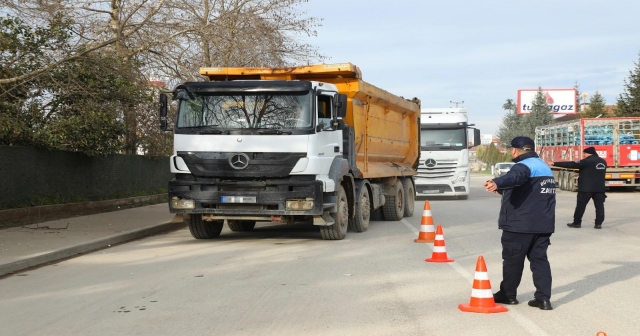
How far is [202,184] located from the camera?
1311 centimetres

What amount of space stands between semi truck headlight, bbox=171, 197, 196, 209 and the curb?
1506 mm

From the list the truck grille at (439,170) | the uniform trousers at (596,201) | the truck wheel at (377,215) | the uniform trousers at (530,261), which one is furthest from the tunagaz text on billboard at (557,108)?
the uniform trousers at (530,261)

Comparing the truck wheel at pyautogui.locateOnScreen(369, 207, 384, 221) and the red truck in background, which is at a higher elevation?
the red truck in background

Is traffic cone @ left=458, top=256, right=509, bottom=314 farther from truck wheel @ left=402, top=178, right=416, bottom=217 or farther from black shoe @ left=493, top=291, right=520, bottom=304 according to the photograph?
truck wheel @ left=402, top=178, right=416, bottom=217

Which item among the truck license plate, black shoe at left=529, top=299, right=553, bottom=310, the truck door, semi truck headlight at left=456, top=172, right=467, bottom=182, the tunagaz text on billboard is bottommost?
black shoe at left=529, top=299, right=553, bottom=310

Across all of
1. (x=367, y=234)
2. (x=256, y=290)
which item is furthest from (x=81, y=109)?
(x=256, y=290)

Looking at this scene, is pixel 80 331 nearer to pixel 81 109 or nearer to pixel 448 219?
pixel 81 109

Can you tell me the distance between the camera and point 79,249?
12.7 m

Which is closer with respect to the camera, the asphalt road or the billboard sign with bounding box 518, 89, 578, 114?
the asphalt road

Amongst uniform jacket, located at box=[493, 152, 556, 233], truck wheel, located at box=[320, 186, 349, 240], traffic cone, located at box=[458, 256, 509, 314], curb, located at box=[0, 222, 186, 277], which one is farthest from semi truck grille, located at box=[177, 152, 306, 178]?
traffic cone, located at box=[458, 256, 509, 314]

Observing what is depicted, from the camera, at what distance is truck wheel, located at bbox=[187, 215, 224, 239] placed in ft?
46.7

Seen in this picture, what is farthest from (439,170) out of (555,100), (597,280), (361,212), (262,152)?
(555,100)

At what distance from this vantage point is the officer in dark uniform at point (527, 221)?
768cm

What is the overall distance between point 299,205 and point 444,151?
50.1 feet
